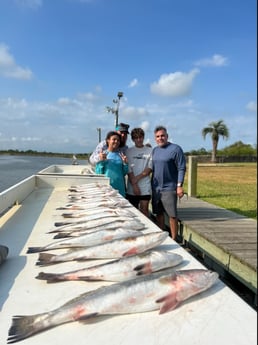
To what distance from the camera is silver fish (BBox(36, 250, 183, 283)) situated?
6.07 feet

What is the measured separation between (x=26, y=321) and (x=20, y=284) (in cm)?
45

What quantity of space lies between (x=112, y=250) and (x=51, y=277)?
1.46 feet

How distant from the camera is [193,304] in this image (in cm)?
162

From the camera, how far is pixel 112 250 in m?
2.19

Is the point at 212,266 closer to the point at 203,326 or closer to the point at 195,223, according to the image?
the point at 195,223

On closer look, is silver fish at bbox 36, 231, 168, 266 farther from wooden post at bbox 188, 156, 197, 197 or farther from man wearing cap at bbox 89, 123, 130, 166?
wooden post at bbox 188, 156, 197, 197

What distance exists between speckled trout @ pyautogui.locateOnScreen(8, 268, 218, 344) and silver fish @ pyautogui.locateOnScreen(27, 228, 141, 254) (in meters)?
0.78

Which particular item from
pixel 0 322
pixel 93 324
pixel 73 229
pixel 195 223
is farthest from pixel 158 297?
pixel 195 223

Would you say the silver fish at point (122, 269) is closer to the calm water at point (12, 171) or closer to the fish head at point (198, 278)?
the fish head at point (198, 278)

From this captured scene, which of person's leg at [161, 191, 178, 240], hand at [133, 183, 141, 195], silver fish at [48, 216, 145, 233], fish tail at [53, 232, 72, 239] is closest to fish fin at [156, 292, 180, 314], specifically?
silver fish at [48, 216, 145, 233]

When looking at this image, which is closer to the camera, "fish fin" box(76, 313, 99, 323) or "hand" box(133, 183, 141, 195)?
"fish fin" box(76, 313, 99, 323)

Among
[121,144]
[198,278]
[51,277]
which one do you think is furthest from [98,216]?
[121,144]

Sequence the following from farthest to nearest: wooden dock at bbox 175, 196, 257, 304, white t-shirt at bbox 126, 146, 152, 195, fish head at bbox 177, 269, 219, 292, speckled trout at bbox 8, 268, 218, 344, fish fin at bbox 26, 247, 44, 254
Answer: white t-shirt at bbox 126, 146, 152, 195
wooden dock at bbox 175, 196, 257, 304
fish fin at bbox 26, 247, 44, 254
fish head at bbox 177, 269, 219, 292
speckled trout at bbox 8, 268, 218, 344

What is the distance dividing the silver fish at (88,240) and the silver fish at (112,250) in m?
0.17
